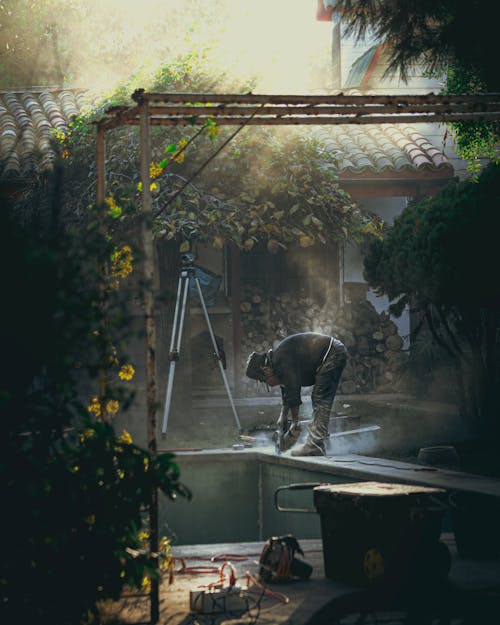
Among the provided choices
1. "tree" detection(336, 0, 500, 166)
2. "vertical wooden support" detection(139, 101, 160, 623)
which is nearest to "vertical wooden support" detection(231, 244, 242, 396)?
"tree" detection(336, 0, 500, 166)

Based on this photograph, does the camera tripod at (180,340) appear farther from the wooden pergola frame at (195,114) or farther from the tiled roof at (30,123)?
the wooden pergola frame at (195,114)

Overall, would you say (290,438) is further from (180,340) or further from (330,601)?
(330,601)

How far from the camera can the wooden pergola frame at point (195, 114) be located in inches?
225

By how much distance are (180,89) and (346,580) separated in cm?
885

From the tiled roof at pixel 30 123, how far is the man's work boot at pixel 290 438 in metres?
5.28

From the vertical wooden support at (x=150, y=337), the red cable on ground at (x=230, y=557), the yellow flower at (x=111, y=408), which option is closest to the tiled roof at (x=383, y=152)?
the red cable on ground at (x=230, y=557)

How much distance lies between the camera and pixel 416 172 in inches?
633

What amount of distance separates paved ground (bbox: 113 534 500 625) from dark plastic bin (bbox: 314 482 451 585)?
13cm

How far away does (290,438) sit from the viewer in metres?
10.8

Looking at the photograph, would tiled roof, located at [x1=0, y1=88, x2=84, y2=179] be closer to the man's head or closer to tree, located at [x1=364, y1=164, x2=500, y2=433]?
the man's head

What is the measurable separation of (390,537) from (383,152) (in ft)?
37.1

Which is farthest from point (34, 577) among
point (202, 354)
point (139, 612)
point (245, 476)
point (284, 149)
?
point (202, 354)

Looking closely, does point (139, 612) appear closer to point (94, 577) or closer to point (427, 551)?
point (94, 577)

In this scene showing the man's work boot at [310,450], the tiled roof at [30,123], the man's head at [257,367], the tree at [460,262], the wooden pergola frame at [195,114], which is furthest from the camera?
the tiled roof at [30,123]
